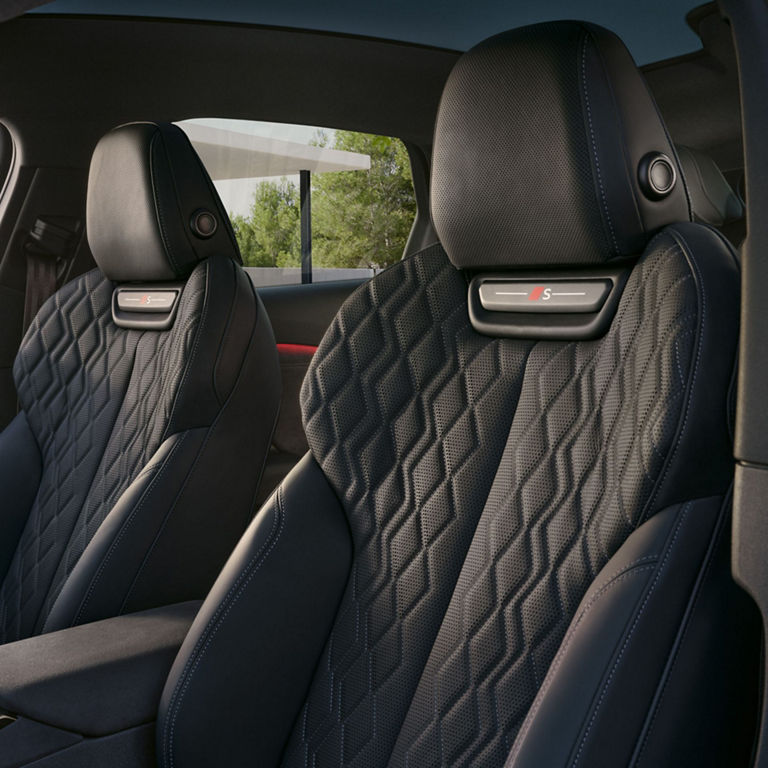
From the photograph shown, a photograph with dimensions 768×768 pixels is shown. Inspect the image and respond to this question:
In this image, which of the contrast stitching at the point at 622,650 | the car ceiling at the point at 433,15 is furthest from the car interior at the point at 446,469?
the car ceiling at the point at 433,15

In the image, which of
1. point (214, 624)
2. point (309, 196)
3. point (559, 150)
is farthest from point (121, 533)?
point (309, 196)

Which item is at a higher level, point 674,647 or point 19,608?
point 674,647

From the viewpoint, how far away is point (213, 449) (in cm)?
163

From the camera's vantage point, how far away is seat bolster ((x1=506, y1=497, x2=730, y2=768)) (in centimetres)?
79

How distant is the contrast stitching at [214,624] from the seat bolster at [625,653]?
0.46 metres

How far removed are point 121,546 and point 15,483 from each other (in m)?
0.48

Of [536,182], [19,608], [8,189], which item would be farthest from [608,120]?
[8,189]

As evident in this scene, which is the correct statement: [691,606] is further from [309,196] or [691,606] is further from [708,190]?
[309,196]

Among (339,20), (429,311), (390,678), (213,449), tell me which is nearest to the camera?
(390,678)

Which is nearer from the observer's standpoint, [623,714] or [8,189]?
[623,714]

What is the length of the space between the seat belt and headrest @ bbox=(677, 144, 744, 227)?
1635 mm

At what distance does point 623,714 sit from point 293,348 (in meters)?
1.93

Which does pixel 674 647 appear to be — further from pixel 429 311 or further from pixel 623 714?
pixel 429 311

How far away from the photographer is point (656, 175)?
3.28 ft
